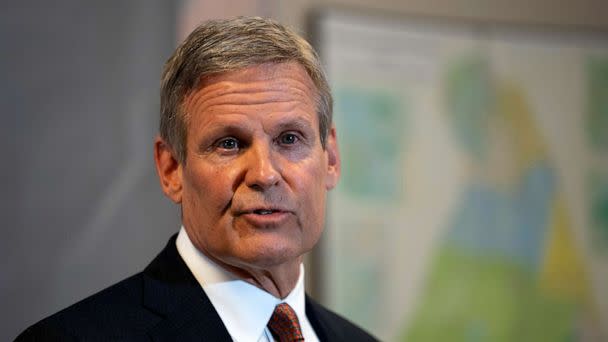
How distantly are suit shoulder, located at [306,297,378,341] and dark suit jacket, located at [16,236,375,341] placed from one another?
0.37m

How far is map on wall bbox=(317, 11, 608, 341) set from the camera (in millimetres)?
3207

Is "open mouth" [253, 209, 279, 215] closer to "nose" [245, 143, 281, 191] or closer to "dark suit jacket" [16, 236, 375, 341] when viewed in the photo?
"nose" [245, 143, 281, 191]

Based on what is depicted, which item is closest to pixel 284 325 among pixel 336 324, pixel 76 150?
pixel 336 324

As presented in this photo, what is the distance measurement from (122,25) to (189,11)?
0.79 feet

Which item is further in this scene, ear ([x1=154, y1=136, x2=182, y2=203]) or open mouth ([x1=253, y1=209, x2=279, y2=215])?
ear ([x1=154, y1=136, x2=182, y2=203])

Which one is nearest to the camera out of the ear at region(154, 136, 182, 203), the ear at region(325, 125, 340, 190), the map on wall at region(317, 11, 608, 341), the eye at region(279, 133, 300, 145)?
the eye at region(279, 133, 300, 145)

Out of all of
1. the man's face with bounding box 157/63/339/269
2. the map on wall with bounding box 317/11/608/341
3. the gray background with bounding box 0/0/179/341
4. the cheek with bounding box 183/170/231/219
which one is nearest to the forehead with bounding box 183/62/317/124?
the man's face with bounding box 157/63/339/269

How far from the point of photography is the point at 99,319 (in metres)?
1.69

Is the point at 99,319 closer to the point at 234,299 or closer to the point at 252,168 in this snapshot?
the point at 234,299

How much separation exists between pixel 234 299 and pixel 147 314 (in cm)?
17

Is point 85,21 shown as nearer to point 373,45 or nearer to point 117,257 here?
point 117,257

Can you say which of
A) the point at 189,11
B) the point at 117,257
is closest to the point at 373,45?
the point at 189,11

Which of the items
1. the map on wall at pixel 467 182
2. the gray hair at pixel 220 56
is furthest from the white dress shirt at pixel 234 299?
the map on wall at pixel 467 182

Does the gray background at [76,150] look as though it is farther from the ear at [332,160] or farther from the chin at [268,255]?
the chin at [268,255]
